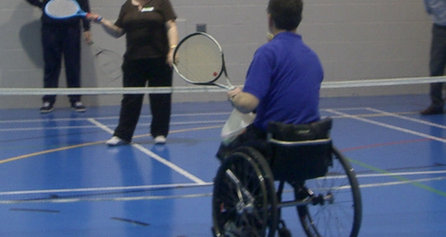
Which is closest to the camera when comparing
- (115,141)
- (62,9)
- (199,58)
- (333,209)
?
(199,58)

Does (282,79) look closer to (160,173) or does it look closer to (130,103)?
(160,173)

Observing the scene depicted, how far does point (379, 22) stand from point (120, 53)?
411 cm

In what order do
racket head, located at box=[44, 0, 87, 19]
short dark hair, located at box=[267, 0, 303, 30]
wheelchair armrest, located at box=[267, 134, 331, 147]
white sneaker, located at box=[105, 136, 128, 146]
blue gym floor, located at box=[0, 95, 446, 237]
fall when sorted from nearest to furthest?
wheelchair armrest, located at box=[267, 134, 331, 147] → short dark hair, located at box=[267, 0, 303, 30] → blue gym floor, located at box=[0, 95, 446, 237] → racket head, located at box=[44, 0, 87, 19] → white sneaker, located at box=[105, 136, 128, 146]

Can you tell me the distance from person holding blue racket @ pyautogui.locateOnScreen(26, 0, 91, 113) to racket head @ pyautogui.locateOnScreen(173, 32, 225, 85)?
17.0ft

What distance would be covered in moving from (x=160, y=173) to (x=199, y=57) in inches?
68.0

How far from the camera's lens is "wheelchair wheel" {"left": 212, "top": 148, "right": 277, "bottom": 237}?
3.97 metres

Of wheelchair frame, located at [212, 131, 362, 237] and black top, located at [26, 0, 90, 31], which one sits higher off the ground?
black top, located at [26, 0, 90, 31]

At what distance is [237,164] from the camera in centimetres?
426

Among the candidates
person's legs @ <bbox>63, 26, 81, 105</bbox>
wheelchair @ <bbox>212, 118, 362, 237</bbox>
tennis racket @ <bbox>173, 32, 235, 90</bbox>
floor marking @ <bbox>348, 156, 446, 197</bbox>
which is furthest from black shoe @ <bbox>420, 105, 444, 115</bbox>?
wheelchair @ <bbox>212, 118, 362, 237</bbox>

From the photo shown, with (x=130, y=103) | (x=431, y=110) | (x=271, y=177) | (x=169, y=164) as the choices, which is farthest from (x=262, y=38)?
Result: (x=271, y=177)

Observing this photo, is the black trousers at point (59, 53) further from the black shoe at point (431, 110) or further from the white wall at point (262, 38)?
Result: the black shoe at point (431, 110)

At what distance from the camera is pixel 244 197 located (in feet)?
13.8

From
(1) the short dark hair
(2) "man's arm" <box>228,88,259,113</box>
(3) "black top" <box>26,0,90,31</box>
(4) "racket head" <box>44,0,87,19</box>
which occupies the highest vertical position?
(1) the short dark hair

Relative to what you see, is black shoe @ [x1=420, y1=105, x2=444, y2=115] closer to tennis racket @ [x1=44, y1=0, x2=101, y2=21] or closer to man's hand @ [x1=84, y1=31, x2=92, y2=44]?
man's hand @ [x1=84, y1=31, x2=92, y2=44]
